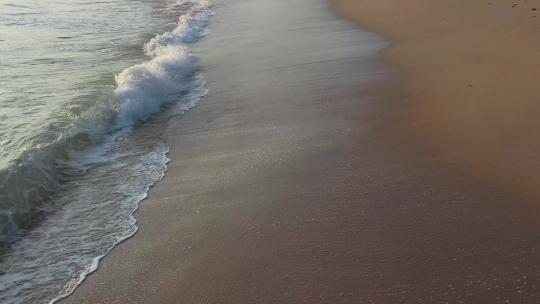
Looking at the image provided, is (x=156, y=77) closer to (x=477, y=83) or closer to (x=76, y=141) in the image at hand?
(x=76, y=141)

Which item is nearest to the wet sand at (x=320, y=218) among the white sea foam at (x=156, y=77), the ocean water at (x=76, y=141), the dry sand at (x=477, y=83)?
the dry sand at (x=477, y=83)

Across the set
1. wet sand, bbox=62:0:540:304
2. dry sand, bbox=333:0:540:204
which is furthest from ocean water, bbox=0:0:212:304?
dry sand, bbox=333:0:540:204

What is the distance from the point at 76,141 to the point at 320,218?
3577mm

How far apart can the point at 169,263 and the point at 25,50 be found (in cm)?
1026

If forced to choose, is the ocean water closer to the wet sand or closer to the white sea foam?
the white sea foam

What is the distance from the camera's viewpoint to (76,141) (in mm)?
6836

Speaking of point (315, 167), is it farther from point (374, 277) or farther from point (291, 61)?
point (291, 61)

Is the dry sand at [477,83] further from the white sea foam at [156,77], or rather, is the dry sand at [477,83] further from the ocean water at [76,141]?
the white sea foam at [156,77]

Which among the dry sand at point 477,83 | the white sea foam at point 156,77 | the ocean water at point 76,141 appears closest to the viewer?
the ocean water at point 76,141

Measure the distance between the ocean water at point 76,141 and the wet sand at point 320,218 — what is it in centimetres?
30

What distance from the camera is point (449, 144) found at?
5711 mm

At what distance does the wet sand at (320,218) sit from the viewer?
3.64 meters

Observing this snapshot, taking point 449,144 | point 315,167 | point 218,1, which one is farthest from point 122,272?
point 218,1

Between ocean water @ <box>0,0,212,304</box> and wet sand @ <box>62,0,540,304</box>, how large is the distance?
0.30 meters
